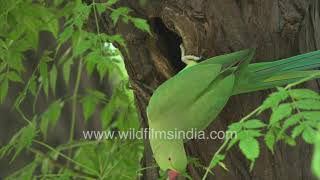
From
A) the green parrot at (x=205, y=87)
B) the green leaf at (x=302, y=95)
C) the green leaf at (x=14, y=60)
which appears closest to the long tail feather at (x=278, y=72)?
the green parrot at (x=205, y=87)

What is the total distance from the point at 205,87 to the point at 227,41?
13 cm

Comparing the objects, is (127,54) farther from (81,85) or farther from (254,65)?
(81,85)

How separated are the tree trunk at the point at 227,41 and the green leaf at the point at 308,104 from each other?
0.73 ft

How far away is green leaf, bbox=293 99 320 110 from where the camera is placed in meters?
0.63

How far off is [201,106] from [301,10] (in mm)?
235

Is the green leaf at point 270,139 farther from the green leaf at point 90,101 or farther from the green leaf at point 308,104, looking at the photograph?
the green leaf at point 90,101

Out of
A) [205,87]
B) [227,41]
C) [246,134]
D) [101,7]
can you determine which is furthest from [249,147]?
[101,7]

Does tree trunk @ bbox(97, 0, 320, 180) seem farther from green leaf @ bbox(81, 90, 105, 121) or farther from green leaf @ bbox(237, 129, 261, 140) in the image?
green leaf @ bbox(81, 90, 105, 121)

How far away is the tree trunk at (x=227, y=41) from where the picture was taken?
2.77 feet

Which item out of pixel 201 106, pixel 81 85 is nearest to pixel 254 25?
pixel 201 106

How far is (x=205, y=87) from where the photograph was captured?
2.46 ft

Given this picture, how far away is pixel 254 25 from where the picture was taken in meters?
0.85

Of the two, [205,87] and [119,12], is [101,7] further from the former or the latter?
[205,87]

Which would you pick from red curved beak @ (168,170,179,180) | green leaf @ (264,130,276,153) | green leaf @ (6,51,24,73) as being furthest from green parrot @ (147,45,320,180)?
green leaf @ (6,51,24,73)
